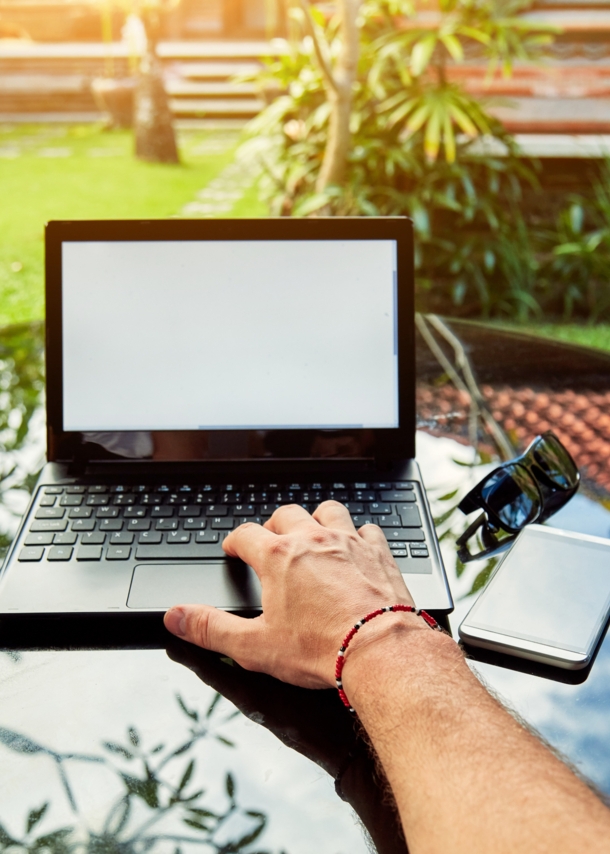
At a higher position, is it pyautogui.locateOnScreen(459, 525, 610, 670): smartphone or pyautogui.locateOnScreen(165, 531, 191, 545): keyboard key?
pyautogui.locateOnScreen(165, 531, 191, 545): keyboard key

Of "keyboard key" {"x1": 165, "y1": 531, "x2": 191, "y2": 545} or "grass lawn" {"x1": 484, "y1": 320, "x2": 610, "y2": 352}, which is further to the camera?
"grass lawn" {"x1": 484, "y1": 320, "x2": 610, "y2": 352}

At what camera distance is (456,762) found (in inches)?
23.0

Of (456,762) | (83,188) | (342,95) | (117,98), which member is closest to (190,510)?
(456,762)

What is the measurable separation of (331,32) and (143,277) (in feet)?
10.2

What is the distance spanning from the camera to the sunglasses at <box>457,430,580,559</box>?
97 centimetres

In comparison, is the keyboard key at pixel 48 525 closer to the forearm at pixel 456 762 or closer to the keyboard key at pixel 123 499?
the keyboard key at pixel 123 499

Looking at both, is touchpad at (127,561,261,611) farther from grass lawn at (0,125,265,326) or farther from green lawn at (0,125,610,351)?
grass lawn at (0,125,265,326)

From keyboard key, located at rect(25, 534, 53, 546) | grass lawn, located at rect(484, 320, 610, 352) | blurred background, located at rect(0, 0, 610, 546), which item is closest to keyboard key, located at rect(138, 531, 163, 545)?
keyboard key, located at rect(25, 534, 53, 546)

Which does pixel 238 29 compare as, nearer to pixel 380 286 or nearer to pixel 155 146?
pixel 155 146

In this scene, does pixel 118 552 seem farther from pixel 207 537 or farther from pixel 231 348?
pixel 231 348

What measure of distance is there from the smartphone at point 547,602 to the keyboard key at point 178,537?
33 cm

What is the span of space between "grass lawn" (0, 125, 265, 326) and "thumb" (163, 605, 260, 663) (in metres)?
3.85

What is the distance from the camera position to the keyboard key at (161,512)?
0.94m

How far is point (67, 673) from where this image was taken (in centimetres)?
73
